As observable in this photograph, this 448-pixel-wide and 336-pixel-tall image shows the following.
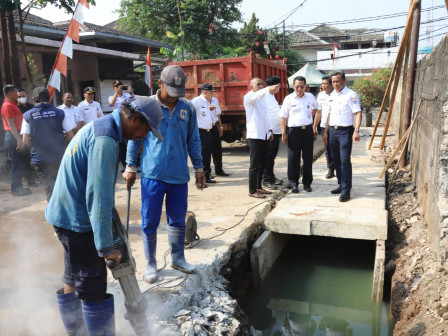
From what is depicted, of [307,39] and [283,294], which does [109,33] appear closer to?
[283,294]

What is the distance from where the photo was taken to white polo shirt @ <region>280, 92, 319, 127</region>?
601cm

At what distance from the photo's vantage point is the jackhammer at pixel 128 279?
99.1 inches

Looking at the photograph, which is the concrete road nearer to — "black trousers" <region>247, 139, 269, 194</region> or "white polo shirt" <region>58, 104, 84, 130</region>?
"black trousers" <region>247, 139, 269, 194</region>

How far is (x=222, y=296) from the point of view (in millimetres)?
3670

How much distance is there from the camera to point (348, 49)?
40656mm

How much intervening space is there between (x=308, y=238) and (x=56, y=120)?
13.1ft

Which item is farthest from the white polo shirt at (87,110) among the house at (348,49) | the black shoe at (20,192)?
the house at (348,49)

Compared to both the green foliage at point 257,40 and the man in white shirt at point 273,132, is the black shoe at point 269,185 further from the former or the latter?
the green foliage at point 257,40

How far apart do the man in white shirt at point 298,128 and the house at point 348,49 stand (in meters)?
25.1

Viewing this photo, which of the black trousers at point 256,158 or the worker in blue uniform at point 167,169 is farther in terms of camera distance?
the black trousers at point 256,158

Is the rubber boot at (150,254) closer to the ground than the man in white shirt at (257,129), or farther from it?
closer to the ground

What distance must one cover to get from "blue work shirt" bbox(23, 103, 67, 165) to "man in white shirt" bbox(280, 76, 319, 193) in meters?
3.15

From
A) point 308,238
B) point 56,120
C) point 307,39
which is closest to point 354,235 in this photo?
point 308,238

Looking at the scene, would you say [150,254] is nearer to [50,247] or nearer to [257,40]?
[50,247]
